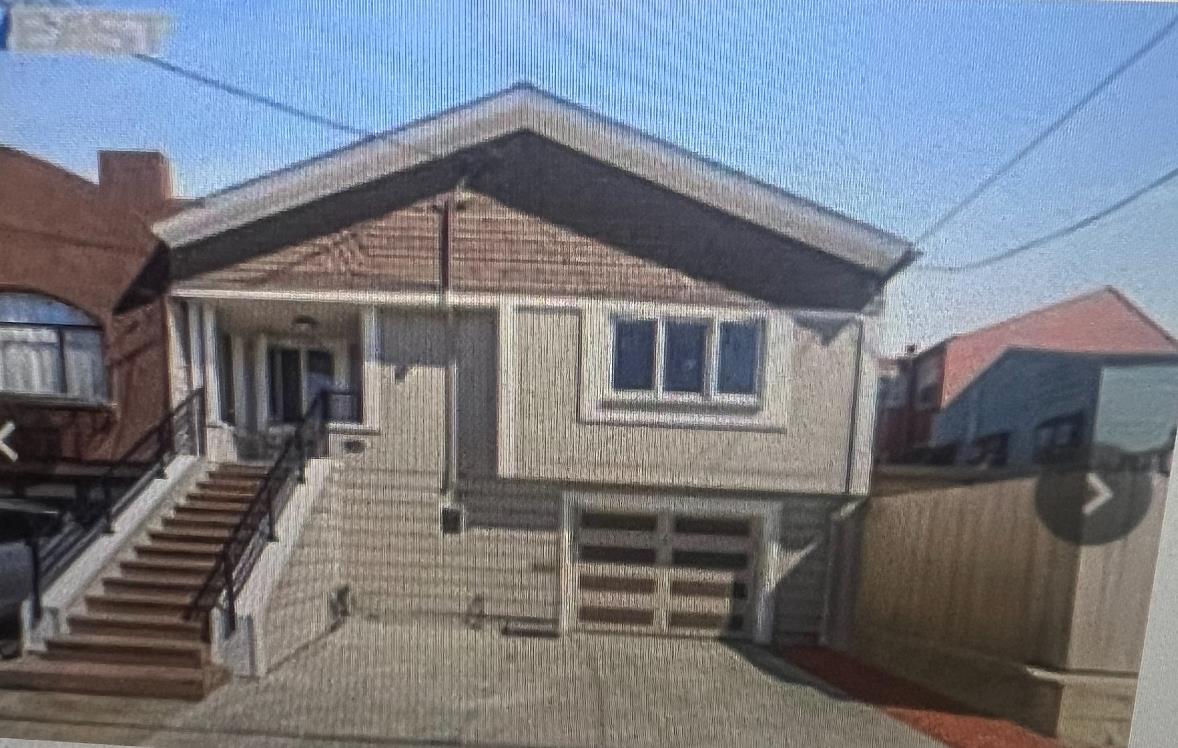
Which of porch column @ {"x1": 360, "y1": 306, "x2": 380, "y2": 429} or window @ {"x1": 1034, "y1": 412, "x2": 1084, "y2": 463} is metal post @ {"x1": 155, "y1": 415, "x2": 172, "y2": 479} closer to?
porch column @ {"x1": 360, "y1": 306, "x2": 380, "y2": 429}

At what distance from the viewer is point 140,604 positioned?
4.60ft

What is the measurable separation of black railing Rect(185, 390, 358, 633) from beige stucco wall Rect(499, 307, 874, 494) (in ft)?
1.91

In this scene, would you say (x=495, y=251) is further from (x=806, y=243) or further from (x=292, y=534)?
(x=292, y=534)

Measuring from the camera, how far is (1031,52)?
1145 mm

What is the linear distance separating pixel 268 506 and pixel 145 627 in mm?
521

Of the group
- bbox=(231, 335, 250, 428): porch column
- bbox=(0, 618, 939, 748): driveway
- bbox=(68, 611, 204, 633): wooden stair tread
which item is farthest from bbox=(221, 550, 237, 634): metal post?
bbox=(231, 335, 250, 428): porch column

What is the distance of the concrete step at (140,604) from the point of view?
4.58 ft

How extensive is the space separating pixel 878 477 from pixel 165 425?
7.53 feet

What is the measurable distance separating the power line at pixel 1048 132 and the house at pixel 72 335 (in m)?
2.18

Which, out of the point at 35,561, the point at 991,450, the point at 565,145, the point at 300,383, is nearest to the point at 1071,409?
the point at 991,450

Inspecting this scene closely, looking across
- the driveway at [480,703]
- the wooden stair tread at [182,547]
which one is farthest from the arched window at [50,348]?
the driveway at [480,703]

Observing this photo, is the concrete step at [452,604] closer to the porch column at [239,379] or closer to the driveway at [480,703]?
the driveway at [480,703]

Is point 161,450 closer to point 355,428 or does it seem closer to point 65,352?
point 65,352

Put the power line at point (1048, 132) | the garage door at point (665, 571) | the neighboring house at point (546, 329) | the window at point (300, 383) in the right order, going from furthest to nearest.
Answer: the garage door at point (665, 571) → the window at point (300, 383) → the neighboring house at point (546, 329) → the power line at point (1048, 132)
